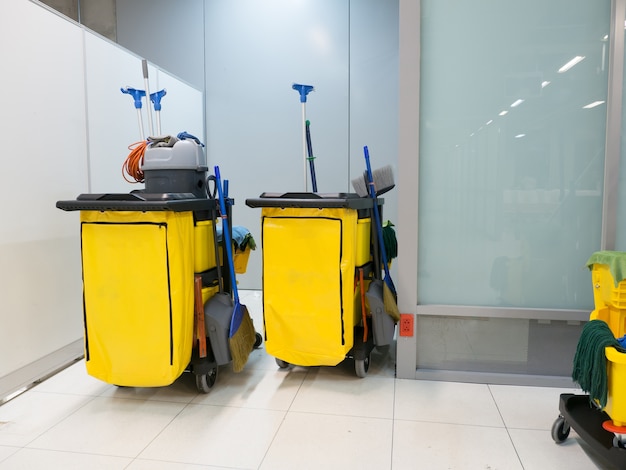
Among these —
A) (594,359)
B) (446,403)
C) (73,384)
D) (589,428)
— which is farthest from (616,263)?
(73,384)

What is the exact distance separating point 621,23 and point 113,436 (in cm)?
287

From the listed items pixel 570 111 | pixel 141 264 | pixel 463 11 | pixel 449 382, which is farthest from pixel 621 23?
pixel 141 264

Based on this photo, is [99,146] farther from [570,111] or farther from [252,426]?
[570,111]

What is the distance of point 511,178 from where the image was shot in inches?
95.6

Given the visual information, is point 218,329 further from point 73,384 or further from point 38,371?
point 38,371

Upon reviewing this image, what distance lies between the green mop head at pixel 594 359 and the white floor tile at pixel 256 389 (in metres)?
1.22

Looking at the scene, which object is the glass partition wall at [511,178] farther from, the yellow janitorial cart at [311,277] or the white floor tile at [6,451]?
the white floor tile at [6,451]

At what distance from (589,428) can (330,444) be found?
3.09 feet

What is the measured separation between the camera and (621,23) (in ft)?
7.34

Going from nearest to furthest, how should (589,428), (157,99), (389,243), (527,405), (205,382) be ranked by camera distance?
1. (589,428)
2. (527,405)
3. (205,382)
4. (157,99)
5. (389,243)

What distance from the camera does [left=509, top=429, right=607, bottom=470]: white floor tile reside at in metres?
1.75

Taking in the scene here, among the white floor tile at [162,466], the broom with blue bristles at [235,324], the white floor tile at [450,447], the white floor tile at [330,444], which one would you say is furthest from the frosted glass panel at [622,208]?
the white floor tile at [162,466]

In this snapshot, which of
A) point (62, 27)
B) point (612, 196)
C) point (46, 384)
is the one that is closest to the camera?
point (612, 196)

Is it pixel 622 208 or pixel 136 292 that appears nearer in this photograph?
pixel 136 292
